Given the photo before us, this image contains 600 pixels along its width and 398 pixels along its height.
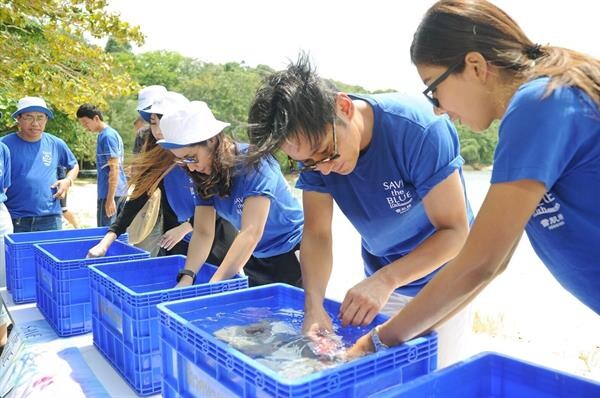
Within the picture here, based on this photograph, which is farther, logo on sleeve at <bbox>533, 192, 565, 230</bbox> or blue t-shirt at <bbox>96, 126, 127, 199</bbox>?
blue t-shirt at <bbox>96, 126, 127, 199</bbox>

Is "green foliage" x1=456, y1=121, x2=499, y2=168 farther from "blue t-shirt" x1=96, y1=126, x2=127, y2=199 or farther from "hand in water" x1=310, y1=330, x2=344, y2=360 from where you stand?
"blue t-shirt" x1=96, y1=126, x2=127, y2=199

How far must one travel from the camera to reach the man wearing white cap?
3582mm

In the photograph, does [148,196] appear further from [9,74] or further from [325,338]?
[9,74]

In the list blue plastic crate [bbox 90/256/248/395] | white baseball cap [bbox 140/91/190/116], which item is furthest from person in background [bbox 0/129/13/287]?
blue plastic crate [bbox 90/256/248/395]

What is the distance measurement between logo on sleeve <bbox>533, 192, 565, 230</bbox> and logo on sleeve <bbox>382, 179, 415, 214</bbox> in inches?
20.3

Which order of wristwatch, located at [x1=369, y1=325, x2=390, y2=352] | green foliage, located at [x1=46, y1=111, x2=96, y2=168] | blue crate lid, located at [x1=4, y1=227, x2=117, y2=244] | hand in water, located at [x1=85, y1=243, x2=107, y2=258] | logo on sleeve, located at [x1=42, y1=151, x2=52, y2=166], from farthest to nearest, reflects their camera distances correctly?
green foliage, located at [x1=46, y1=111, x2=96, y2=168] < logo on sleeve, located at [x1=42, y1=151, x2=52, y2=166] < blue crate lid, located at [x1=4, y1=227, x2=117, y2=244] < hand in water, located at [x1=85, y1=243, x2=107, y2=258] < wristwatch, located at [x1=369, y1=325, x2=390, y2=352]

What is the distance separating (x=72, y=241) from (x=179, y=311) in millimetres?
1569

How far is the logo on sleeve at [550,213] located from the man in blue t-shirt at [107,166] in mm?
3817

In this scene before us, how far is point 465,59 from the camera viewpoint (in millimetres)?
1009

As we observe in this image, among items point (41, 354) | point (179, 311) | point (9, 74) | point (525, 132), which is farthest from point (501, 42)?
point (9, 74)

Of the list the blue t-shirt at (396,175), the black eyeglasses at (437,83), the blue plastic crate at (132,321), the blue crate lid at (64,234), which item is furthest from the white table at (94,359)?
the black eyeglasses at (437,83)

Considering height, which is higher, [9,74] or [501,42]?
[9,74]

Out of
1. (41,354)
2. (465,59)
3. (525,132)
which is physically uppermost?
(465,59)

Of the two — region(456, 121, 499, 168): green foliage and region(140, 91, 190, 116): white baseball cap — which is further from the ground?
region(140, 91, 190, 116): white baseball cap
